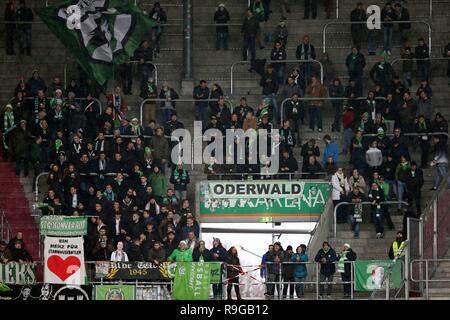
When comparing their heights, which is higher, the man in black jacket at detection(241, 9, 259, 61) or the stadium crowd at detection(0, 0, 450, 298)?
the man in black jacket at detection(241, 9, 259, 61)

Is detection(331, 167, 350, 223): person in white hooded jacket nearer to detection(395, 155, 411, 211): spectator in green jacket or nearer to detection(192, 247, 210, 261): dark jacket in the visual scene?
detection(395, 155, 411, 211): spectator in green jacket

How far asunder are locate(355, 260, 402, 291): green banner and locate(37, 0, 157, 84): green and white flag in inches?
389

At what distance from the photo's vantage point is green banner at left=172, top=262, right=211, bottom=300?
118 feet

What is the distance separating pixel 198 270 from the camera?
36.3 metres

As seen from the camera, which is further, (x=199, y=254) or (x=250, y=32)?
(x=250, y=32)

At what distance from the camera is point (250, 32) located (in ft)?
146

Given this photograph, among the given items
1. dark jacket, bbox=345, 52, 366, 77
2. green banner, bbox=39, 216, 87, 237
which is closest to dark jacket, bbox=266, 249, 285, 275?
green banner, bbox=39, 216, 87, 237

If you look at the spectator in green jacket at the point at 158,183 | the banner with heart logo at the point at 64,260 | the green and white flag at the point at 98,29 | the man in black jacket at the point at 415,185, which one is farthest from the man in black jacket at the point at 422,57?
the banner with heart logo at the point at 64,260

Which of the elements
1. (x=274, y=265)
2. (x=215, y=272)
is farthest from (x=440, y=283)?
(x=215, y=272)

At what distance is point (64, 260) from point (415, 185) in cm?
806

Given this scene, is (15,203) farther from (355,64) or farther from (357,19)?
(357,19)

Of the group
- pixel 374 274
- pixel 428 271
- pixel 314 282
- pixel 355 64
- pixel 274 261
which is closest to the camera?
pixel 428 271
